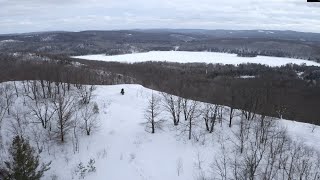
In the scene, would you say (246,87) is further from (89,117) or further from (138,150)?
(138,150)

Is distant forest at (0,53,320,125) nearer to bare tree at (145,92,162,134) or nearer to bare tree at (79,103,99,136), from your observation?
bare tree at (145,92,162,134)

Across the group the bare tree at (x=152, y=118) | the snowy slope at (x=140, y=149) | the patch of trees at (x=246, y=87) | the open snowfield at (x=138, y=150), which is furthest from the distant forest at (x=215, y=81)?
the snowy slope at (x=140, y=149)

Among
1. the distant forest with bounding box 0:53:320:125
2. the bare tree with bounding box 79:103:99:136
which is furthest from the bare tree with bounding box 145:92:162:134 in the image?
the distant forest with bounding box 0:53:320:125

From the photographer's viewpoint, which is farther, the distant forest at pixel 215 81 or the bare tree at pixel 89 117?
the distant forest at pixel 215 81

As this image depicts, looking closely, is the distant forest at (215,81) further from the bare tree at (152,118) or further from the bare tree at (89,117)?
the bare tree at (89,117)

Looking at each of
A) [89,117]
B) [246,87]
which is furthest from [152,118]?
[246,87]

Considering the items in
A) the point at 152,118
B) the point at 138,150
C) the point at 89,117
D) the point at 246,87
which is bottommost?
the point at 138,150

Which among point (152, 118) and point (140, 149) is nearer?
point (140, 149)

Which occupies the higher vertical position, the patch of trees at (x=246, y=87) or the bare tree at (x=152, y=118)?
the bare tree at (x=152, y=118)

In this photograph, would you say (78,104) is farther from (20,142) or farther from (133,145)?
(20,142)
